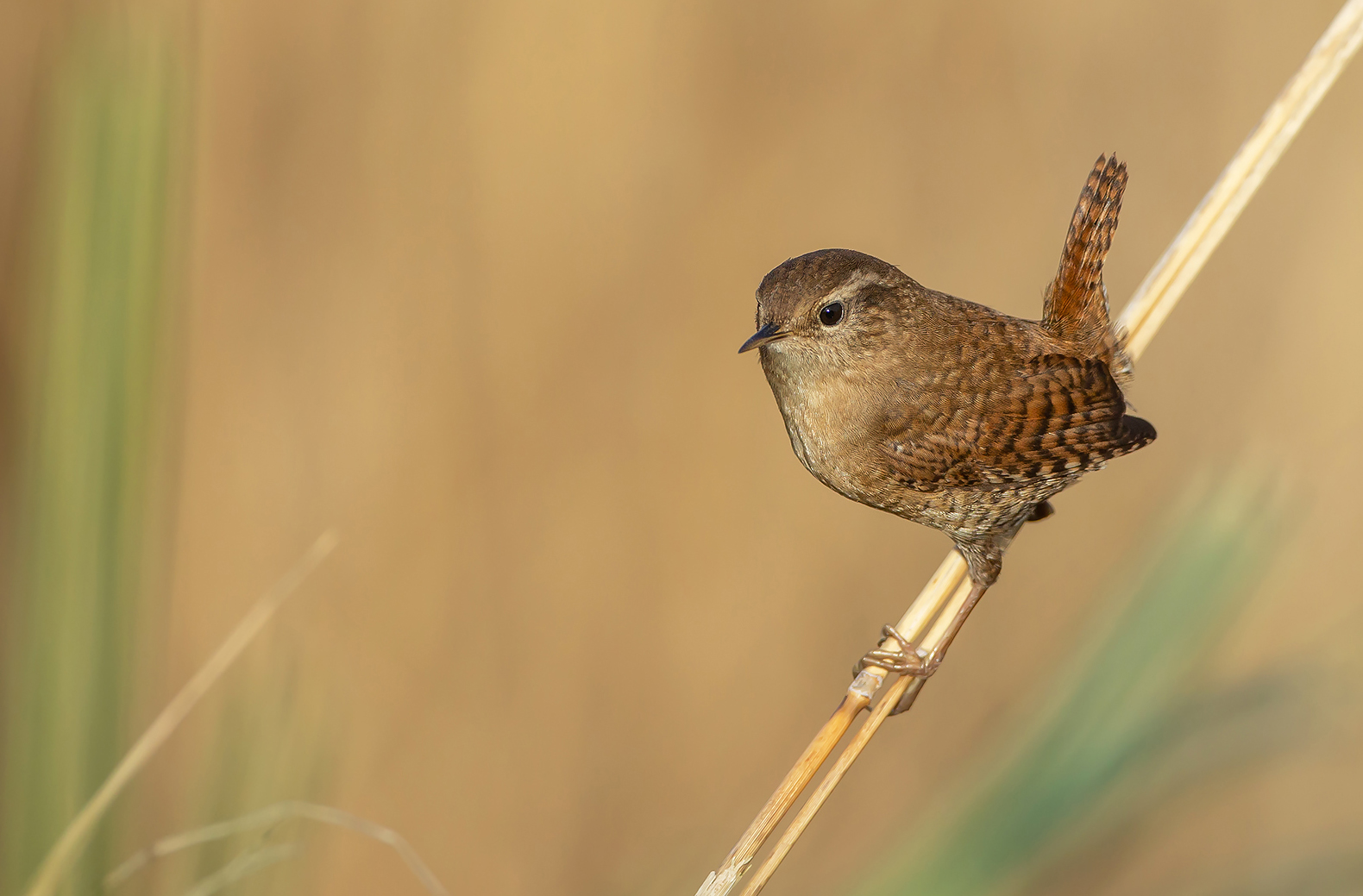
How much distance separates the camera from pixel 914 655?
1.98m

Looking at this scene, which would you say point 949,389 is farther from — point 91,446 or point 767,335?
point 91,446

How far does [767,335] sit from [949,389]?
0.41 meters

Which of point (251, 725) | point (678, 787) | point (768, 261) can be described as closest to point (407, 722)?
point (678, 787)

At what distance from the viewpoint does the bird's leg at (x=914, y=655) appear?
1924 mm

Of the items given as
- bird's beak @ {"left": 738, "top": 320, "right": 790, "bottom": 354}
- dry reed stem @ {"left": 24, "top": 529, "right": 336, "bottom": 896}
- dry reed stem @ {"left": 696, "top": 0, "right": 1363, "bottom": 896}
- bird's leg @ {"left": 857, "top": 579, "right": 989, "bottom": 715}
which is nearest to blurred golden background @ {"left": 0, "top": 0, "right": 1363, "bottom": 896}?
bird's leg @ {"left": 857, "top": 579, "right": 989, "bottom": 715}

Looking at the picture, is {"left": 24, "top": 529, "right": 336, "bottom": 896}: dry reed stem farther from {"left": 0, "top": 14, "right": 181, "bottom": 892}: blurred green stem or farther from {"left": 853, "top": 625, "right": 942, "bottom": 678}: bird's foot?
{"left": 853, "top": 625, "right": 942, "bottom": 678}: bird's foot

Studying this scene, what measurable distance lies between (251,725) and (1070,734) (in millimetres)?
920

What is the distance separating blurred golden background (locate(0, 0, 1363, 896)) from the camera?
9.61 ft

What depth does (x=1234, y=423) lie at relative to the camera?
10.6 ft

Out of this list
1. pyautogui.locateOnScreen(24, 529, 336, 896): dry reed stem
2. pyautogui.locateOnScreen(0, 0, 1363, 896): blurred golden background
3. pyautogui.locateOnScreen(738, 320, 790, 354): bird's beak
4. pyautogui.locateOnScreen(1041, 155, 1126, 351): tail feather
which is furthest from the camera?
pyautogui.locateOnScreen(0, 0, 1363, 896): blurred golden background

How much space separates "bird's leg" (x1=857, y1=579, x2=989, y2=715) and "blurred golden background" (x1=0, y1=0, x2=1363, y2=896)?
100 cm

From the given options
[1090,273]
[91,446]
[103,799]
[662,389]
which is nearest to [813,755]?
[103,799]

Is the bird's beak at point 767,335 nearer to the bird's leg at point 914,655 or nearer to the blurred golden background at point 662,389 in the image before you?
the bird's leg at point 914,655

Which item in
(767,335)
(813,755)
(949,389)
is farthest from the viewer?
(949,389)
